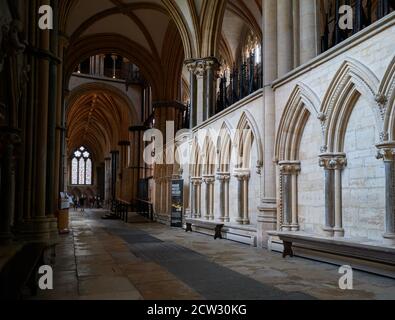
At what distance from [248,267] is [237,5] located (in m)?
14.4

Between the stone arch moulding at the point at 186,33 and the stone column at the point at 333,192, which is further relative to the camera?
the stone arch moulding at the point at 186,33

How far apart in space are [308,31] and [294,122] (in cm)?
196

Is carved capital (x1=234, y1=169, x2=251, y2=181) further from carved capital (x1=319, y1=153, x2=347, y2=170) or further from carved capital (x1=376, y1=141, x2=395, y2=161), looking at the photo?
carved capital (x1=376, y1=141, x2=395, y2=161)

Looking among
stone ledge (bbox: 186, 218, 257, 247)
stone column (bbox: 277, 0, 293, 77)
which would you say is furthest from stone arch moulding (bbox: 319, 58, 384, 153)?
stone ledge (bbox: 186, 218, 257, 247)

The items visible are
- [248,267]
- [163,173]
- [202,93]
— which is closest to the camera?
[248,267]

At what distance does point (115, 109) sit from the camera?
36688 mm

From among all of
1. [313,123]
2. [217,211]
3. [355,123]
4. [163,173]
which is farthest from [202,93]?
[355,123]

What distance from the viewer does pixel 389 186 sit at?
612 centimetres

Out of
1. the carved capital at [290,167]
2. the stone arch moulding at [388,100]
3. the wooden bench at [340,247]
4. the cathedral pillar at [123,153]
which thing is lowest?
the wooden bench at [340,247]

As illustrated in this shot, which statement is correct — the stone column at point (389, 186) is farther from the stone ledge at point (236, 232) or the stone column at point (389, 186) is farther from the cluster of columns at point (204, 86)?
the cluster of columns at point (204, 86)

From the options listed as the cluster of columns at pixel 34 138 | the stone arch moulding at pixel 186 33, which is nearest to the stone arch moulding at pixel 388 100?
the cluster of columns at pixel 34 138

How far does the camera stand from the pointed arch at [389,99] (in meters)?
6.12

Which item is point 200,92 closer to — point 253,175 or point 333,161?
point 253,175
